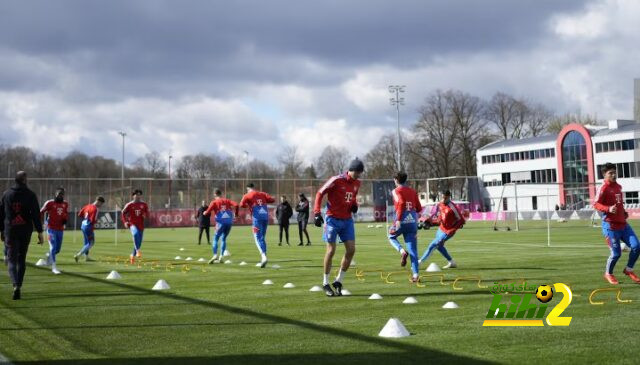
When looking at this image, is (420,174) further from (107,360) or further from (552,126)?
(107,360)

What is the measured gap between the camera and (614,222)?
1255cm

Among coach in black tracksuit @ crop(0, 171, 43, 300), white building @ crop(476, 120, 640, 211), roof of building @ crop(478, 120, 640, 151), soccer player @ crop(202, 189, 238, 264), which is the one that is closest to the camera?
coach in black tracksuit @ crop(0, 171, 43, 300)

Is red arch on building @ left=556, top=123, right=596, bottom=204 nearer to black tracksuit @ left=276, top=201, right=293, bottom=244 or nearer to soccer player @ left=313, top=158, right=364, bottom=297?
black tracksuit @ left=276, top=201, right=293, bottom=244

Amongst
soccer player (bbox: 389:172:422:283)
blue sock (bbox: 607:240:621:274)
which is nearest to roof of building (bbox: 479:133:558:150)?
soccer player (bbox: 389:172:422:283)

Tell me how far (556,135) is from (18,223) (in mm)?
88062

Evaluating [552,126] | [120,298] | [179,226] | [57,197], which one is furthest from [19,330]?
[552,126]

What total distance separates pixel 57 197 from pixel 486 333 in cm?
1406

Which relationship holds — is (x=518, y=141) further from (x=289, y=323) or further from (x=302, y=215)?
(x=289, y=323)

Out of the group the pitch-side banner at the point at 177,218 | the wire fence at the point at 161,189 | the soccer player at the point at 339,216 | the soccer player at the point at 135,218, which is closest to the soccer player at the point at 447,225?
the soccer player at the point at 339,216

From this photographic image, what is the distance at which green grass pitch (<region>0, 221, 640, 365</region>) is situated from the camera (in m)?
6.72

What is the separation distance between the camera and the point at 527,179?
314 feet

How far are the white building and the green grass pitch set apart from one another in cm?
5623

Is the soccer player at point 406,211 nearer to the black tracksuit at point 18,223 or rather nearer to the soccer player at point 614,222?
the soccer player at point 614,222

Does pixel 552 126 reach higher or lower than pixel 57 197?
higher
